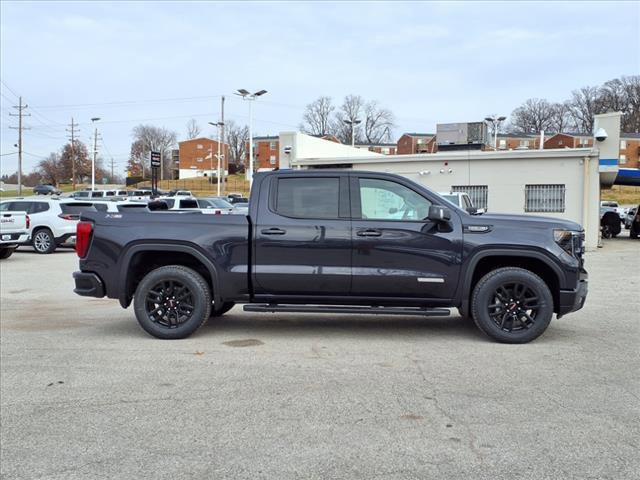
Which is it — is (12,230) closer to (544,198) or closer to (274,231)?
(274,231)

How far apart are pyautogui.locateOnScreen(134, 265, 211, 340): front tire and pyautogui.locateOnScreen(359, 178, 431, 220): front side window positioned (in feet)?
6.83

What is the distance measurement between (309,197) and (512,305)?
2566 mm

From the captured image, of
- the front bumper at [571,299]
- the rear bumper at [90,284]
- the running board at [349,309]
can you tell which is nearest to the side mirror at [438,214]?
the running board at [349,309]

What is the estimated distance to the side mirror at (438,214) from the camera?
20.7ft

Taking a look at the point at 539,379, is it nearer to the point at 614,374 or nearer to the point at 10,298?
the point at 614,374

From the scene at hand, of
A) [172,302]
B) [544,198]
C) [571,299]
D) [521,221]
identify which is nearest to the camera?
[571,299]

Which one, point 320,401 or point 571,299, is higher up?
point 571,299

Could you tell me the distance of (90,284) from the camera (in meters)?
6.90

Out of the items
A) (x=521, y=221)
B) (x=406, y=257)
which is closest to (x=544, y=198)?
(x=521, y=221)

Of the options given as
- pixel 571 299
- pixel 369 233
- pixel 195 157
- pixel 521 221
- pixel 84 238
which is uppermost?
pixel 195 157

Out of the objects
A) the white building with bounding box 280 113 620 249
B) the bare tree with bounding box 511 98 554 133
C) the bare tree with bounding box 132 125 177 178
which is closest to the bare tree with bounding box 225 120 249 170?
the bare tree with bounding box 132 125 177 178

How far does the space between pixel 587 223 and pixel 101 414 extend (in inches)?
786

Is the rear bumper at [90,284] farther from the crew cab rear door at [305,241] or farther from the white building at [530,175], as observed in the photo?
the white building at [530,175]

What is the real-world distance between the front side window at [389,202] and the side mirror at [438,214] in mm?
235
